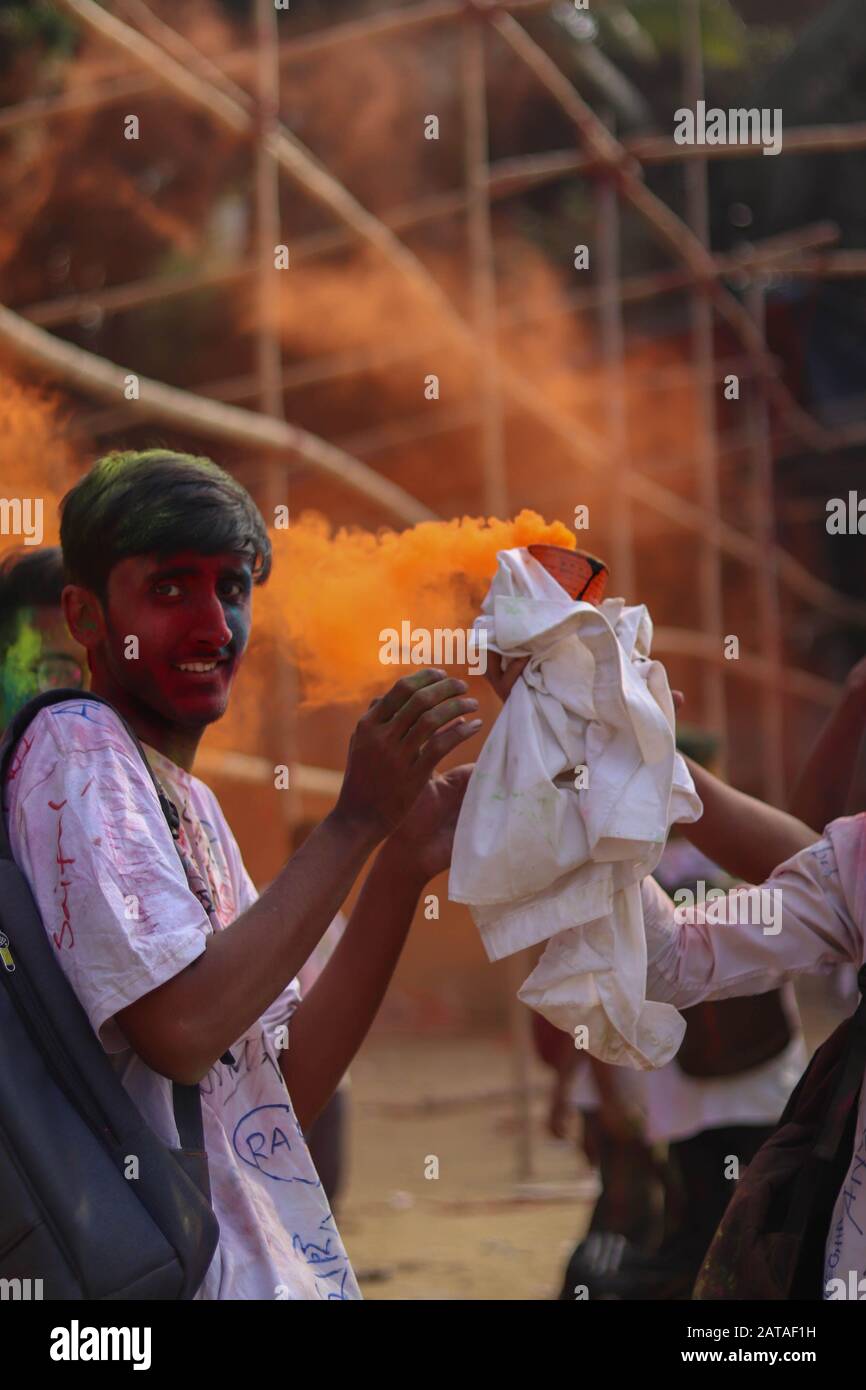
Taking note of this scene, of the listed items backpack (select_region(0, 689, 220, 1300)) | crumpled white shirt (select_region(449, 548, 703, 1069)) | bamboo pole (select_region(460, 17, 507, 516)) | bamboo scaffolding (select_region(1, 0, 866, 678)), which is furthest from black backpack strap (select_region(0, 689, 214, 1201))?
bamboo pole (select_region(460, 17, 507, 516))

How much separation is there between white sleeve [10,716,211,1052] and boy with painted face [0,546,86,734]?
1.06 m

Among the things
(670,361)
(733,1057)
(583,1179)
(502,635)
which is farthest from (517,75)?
(502,635)

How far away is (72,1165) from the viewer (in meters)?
1.54

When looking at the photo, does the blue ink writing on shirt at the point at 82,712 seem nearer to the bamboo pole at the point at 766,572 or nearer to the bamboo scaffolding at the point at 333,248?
the bamboo scaffolding at the point at 333,248

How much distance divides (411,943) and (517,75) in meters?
7.76

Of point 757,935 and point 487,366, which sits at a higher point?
point 487,366

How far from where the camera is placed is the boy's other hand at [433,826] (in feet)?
6.86

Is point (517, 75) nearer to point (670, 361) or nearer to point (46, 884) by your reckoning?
point (670, 361)

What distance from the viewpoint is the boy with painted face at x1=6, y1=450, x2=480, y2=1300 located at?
1.62m

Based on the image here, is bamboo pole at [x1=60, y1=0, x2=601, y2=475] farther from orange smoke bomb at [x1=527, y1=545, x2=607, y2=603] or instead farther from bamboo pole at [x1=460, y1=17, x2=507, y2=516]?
orange smoke bomb at [x1=527, y1=545, x2=607, y2=603]

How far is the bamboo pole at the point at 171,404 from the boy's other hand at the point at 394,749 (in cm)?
214

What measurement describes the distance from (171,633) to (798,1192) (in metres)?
0.98

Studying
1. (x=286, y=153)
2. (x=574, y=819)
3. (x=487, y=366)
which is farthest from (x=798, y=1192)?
(x=487, y=366)

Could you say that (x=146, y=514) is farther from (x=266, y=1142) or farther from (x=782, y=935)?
(x=782, y=935)
